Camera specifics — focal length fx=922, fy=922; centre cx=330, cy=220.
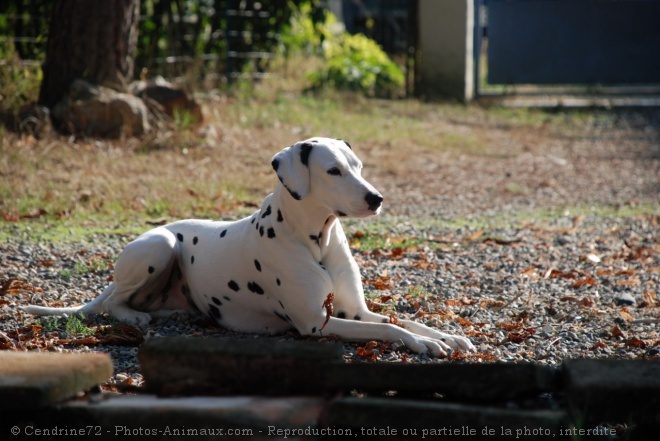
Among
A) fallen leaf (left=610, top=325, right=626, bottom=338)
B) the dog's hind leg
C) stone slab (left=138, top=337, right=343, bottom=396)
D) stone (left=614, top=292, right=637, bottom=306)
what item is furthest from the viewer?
stone (left=614, top=292, right=637, bottom=306)

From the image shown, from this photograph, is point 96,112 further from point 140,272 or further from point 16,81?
point 140,272

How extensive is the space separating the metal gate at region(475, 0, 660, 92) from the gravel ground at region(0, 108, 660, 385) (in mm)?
6239

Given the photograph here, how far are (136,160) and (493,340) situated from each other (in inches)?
233

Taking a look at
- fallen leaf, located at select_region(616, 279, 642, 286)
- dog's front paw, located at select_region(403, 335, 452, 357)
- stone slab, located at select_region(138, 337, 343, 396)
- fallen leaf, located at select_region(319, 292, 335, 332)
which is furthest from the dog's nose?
fallen leaf, located at select_region(616, 279, 642, 286)

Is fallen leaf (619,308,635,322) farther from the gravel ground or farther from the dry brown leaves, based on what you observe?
the dry brown leaves

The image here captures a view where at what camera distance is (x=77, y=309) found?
213 inches

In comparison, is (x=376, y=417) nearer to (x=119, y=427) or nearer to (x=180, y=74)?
(x=119, y=427)

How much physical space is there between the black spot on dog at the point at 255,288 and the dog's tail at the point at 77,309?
3.20 feet

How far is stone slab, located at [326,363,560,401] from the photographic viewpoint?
3.07 metres

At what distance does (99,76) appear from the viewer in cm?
1072

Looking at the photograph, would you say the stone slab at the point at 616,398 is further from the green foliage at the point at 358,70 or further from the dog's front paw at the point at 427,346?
the green foliage at the point at 358,70

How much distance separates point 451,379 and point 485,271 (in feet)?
11.8

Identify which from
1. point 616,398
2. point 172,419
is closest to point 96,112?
point 172,419

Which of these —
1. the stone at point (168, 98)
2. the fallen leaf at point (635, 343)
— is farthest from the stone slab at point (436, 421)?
the stone at point (168, 98)
